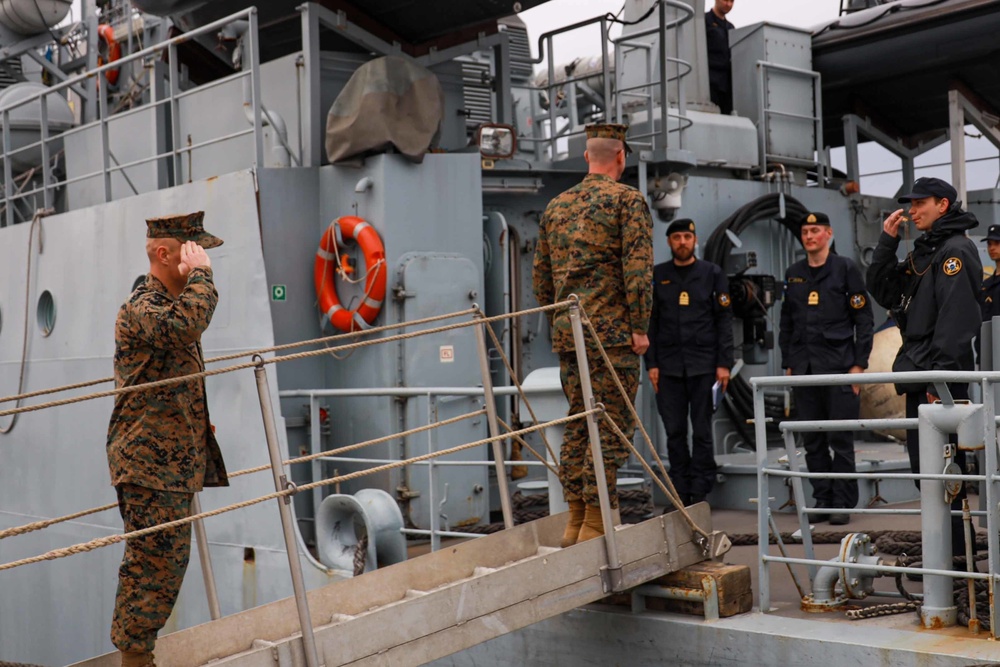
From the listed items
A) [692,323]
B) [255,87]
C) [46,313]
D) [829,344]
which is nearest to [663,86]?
[692,323]

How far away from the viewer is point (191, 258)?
3555 mm

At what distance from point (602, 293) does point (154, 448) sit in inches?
78.3

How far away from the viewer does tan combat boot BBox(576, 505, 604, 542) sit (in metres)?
4.51

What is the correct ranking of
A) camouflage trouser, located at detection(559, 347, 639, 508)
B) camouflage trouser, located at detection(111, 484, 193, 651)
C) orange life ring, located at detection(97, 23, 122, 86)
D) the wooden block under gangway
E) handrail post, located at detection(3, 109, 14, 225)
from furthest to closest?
orange life ring, located at detection(97, 23, 122, 86), handrail post, located at detection(3, 109, 14, 225), camouflage trouser, located at detection(559, 347, 639, 508), the wooden block under gangway, camouflage trouser, located at detection(111, 484, 193, 651)

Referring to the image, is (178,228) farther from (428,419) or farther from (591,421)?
(428,419)

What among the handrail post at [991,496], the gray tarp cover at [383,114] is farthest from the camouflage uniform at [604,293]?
the gray tarp cover at [383,114]

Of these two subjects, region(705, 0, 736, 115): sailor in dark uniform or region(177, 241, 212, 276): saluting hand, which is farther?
region(705, 0, 736, 115): sailor in dark uniform

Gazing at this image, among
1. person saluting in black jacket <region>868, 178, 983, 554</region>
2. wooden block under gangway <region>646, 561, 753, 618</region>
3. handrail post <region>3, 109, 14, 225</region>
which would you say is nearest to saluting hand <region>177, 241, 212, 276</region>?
wooden block under gangway <region>646, 561, 753, 618</region>

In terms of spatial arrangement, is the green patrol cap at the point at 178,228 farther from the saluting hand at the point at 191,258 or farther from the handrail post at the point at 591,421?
the handrail post at the point at 591,421

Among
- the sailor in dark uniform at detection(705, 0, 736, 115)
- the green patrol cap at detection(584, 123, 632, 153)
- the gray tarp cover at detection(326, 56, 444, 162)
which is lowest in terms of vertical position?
the green patrol cap at detection(584, 123, 632, 153)

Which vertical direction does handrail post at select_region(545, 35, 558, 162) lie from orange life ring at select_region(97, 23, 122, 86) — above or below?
below

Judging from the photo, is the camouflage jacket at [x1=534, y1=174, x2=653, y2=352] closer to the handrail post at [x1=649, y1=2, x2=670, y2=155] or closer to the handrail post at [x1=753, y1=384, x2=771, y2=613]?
the handrail post at [x1=753, y1=384, x2=771, y2=613]

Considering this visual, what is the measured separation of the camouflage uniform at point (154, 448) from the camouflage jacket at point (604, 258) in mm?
1642

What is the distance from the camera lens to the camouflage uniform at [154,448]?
3426 millimetres
